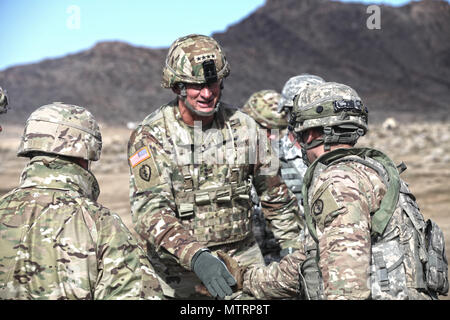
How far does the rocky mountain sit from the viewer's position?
47688mm

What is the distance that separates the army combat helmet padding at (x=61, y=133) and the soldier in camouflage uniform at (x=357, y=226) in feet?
4.04

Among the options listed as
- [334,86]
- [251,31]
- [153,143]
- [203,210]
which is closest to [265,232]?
[203,210]

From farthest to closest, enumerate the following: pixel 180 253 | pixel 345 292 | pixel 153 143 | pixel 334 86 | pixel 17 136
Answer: pixel 17 136, pixel 153 143, pixel 180 253, pixel 334 86, pixel 345 292

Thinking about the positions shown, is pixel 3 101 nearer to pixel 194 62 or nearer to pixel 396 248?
pixel 194 62

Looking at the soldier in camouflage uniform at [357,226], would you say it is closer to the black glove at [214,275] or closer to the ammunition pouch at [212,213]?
the black glove at [214,275]

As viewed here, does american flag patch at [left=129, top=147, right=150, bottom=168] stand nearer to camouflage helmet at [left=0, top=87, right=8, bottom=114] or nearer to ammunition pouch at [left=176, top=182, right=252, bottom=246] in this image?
ammunition pouch at [left=176, top=182, right=252, bottom=246]

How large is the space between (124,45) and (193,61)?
5437 cm

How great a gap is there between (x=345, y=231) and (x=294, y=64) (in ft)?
192

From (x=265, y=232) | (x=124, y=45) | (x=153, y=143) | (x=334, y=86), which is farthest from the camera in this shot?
(x=124, y=45)

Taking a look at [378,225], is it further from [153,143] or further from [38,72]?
[38,72]

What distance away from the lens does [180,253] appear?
3.77 meters

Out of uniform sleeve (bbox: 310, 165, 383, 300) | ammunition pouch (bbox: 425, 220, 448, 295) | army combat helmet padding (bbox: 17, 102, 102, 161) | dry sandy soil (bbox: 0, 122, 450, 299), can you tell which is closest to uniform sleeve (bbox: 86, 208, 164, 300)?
→ army combat helmet padding (bbox: 17, 102, 102, 161)

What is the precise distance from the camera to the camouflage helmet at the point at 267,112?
20.1ft

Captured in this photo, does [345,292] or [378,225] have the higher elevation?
[378,225]
